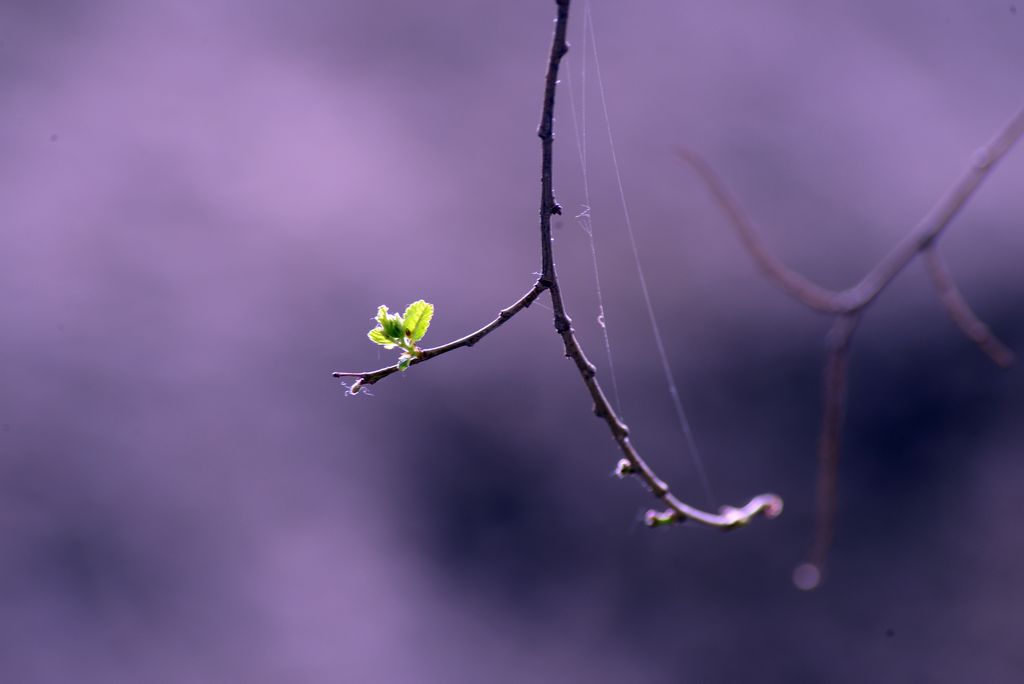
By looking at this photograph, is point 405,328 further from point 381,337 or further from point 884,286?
point 884,286

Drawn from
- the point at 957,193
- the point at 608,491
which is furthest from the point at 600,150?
the point at 957,193

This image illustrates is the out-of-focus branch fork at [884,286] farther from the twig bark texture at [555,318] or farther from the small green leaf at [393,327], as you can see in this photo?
the small green leaf at [393,327]

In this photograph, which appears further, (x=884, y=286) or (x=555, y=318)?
(x=884, y=286)

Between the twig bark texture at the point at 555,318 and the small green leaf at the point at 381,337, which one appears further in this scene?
the small green leaf at the point at 381,337

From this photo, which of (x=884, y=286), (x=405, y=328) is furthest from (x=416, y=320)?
(x=884, y=286)

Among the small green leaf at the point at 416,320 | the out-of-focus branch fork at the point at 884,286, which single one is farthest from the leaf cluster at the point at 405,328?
the out-of-focus branch fork at the point at 884,286

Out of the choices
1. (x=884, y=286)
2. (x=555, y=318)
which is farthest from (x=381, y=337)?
(x=884, y=286)

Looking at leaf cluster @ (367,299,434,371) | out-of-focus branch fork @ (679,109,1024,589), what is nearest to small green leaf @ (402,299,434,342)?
leaf cluster @ (367,299,434,371)

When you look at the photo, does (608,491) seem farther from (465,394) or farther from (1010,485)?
(1010,485)
